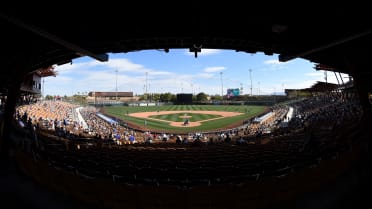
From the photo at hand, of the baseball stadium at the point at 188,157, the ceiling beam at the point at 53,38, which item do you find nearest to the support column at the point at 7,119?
the baseball stadium at the point at 188,157

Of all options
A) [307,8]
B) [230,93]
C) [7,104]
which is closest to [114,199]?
[307,8]

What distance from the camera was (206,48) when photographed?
1275 cm

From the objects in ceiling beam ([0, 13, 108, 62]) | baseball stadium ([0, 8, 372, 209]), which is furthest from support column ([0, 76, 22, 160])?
ceiling beam ([0, 13, 108, 62])

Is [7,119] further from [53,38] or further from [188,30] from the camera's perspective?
[188,30]

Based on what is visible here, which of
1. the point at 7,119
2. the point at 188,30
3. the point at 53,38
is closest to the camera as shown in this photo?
the point at 53,38

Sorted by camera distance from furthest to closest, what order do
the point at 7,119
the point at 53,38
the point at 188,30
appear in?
the point at 7,119 → the point at 188,30 → the point at 53,38

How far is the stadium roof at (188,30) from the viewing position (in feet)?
25.2

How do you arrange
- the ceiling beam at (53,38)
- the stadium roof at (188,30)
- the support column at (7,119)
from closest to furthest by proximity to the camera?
1. the ceiling beam at (53,38)
2. the stadium roof at (188,30)
3. the support column at (7,119)

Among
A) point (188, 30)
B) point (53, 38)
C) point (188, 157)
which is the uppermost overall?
point (188, 30)

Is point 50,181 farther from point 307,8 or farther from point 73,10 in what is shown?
point 307,8

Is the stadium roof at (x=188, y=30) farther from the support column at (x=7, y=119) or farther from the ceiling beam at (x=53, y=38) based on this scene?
the support column at (x=7, y=119)

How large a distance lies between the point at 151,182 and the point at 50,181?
161 inches

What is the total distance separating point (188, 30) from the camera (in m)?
10.4

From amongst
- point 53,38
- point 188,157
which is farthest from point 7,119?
point 188,157
